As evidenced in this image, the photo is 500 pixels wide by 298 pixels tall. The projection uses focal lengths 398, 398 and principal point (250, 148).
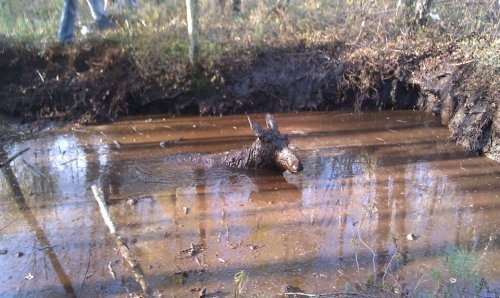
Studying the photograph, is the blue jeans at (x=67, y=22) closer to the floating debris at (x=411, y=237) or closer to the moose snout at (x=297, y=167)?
the moose snout at (x=297, y=167)

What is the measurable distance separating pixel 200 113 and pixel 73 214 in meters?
4.03

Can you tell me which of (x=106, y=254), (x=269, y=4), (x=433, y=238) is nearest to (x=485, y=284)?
(x=433, y=238)

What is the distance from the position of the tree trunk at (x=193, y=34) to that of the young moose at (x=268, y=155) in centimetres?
286

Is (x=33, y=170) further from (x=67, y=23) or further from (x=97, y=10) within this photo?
(x=97, y=10)

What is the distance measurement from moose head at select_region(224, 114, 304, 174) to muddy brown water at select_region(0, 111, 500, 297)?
17cm

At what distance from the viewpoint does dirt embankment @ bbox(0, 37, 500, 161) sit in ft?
26.3

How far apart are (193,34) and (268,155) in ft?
11.9

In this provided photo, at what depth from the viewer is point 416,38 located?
9.31 metres

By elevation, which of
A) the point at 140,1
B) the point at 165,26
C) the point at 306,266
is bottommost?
the point at 306,266

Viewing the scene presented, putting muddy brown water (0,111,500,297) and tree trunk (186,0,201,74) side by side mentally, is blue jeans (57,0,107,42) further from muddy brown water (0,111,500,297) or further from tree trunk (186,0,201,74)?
tree trunk (186,0,201,74)

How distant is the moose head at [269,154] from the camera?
19.5 ft

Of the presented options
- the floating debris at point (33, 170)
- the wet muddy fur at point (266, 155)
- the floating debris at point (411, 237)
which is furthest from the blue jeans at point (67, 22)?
the floating debris at point (411, 237)

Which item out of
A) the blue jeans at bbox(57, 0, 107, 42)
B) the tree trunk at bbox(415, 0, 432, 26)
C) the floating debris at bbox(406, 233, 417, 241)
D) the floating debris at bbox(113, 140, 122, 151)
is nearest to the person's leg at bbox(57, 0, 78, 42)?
the blue jeans at bbox(57, 0, 107, 42)

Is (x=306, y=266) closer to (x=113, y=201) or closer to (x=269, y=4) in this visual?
(x=113, y=201)
